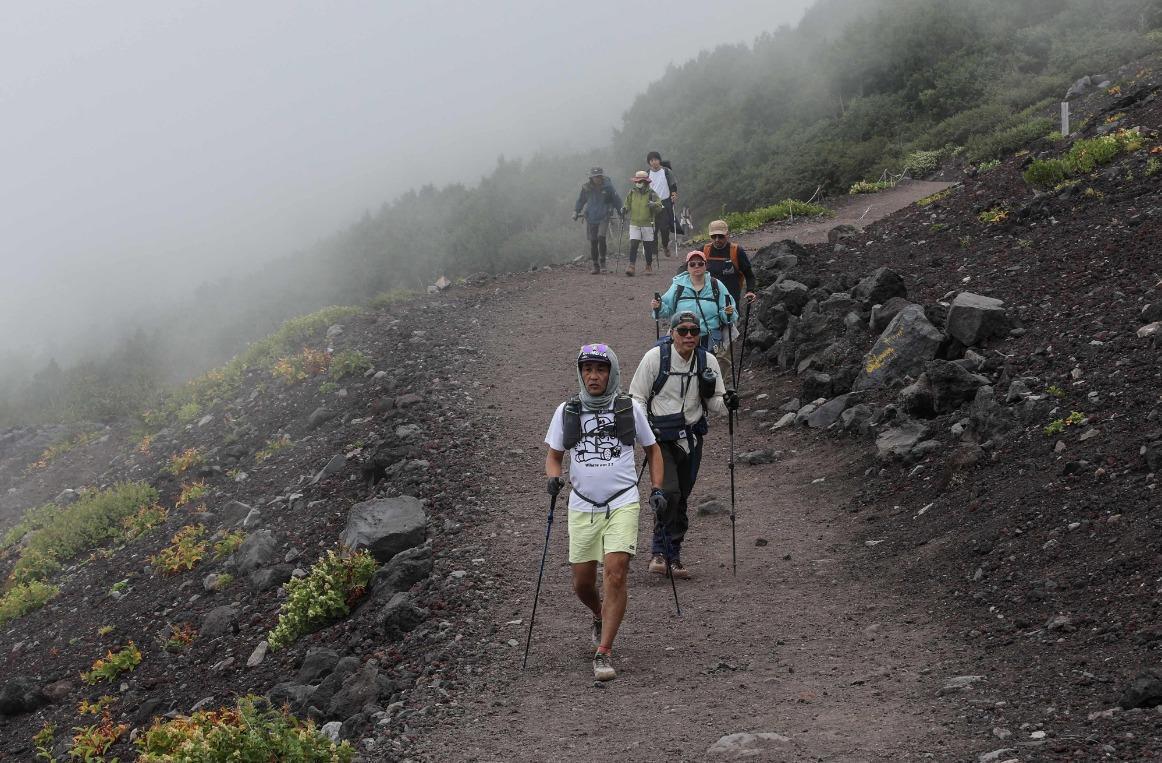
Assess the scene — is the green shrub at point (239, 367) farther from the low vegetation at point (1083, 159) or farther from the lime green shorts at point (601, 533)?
the lime green shorts at point (601, 533)

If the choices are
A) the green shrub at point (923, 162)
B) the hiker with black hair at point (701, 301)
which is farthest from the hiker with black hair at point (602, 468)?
the green shrub at point (923, 162)

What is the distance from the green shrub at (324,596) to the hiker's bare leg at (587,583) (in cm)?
338

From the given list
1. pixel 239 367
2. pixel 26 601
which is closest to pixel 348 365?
pixel 239 367

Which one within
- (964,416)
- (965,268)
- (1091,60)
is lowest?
(964,416)

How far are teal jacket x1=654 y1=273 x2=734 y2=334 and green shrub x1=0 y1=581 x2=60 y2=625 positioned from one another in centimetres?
1043

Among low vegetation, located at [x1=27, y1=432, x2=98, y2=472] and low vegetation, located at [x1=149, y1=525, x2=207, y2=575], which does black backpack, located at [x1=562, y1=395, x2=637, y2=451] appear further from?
low vegetation, located at [x1=27, y1=432, x2=98, y2=472]

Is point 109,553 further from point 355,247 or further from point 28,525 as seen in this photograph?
point 355,247

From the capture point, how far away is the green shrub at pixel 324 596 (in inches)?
399

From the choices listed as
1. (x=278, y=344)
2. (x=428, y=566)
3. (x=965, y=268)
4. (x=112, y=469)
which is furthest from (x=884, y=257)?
(x=112, y=469)

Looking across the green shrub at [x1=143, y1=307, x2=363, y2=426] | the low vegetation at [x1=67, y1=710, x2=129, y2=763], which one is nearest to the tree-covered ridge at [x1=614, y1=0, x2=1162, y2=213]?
the green shrub at [x1=143, y1=307, x2=363, y2=426]

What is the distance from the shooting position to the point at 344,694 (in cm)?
796

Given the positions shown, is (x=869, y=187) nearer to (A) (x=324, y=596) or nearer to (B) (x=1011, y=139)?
(B) (x=1011, y=139)

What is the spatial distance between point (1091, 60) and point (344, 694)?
2990cm

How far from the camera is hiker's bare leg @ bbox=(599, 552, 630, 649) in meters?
7.27
